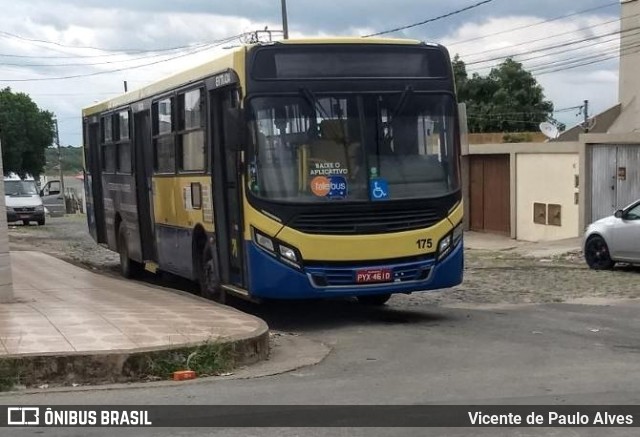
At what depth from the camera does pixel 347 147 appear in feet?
35.1

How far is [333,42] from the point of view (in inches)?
431

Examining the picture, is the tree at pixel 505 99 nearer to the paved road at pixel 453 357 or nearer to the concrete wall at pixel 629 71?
the concrete wall at pixel 629 71

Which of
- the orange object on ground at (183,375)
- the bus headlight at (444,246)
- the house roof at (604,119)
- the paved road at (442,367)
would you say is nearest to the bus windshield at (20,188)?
the house roof at (604,119)

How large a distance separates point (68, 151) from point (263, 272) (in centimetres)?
10929

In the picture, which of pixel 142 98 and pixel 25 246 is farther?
pixel 25 246

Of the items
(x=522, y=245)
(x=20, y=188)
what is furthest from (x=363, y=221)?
(x=20, y=188)

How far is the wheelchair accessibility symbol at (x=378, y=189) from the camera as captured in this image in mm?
10711

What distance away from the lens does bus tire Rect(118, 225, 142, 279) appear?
691 inches

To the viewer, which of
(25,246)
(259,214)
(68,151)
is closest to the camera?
(259,214)

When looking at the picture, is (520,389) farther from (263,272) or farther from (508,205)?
(508,205)

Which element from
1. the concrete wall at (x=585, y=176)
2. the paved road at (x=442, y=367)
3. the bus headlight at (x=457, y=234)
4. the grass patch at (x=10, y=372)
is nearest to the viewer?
the paved road at (x=442, y=367)

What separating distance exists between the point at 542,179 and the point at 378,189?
17.6 metres

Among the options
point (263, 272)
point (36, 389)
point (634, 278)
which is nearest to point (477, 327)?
point (263, 272)

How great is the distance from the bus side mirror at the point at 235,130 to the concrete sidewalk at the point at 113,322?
6.29 ft
